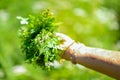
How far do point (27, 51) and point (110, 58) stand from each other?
34cm

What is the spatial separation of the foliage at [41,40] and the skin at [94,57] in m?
0.04

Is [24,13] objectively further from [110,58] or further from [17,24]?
[110,58]

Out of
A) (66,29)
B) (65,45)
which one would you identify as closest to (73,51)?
(65,45)

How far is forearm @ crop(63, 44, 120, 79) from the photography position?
1.38 meters

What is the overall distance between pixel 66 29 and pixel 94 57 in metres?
2.14

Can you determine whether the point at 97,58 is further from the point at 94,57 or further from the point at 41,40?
the point at 41,40

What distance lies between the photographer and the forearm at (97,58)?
1384 mm

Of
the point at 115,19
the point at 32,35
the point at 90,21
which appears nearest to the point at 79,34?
the point at 90,21

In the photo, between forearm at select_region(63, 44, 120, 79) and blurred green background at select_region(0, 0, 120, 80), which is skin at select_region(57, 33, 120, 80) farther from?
blurred green background at select_region(0, 0, 120, 80)

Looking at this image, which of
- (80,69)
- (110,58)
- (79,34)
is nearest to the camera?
(110,58)

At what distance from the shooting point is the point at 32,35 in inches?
61.9

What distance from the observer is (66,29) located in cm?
357

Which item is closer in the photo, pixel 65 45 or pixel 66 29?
pixel 65 45

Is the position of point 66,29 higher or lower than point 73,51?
higher
